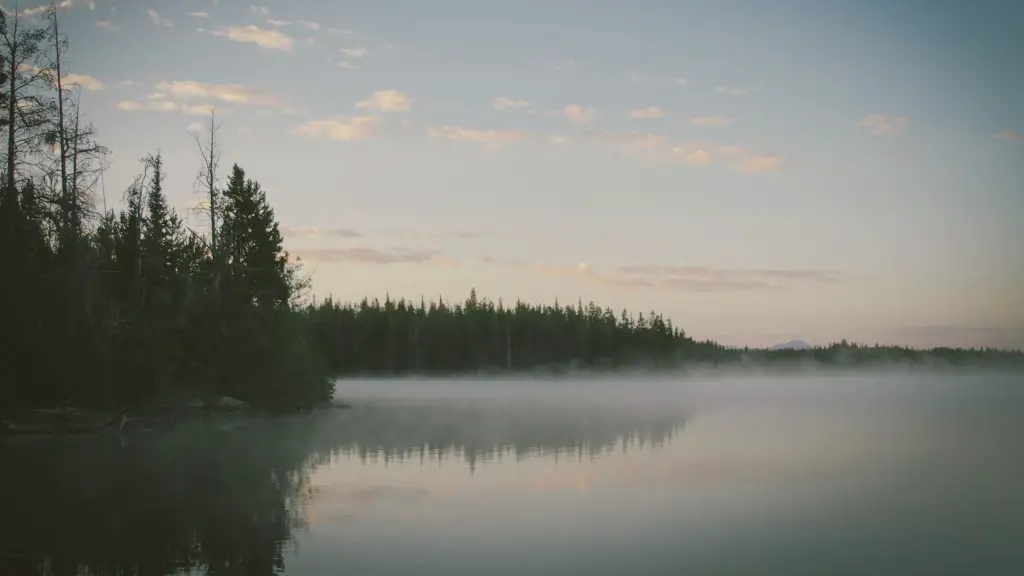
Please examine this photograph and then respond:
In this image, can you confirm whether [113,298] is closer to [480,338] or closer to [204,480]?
[204,480]

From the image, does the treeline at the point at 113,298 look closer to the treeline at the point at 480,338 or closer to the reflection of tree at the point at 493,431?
the reflection of tree at the point at 493,431

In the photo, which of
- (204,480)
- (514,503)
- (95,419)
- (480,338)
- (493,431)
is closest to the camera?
(514,503)

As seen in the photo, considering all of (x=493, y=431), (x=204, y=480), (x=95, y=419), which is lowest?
(x=493, y=431)

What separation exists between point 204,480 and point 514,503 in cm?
863

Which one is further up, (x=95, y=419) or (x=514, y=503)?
(x=95, y=419)

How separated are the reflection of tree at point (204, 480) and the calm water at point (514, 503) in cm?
8

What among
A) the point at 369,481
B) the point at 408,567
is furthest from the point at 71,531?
the point at 369,481

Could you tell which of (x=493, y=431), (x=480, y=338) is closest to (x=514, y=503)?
(x=493, y=431)

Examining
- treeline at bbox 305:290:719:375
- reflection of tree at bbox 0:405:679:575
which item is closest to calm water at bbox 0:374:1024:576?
reflection of tree at bbox 0:405:679:575

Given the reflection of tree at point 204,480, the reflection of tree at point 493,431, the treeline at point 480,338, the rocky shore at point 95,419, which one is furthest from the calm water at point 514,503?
the treeline at point 480,338

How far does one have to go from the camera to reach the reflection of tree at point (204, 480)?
1489cm

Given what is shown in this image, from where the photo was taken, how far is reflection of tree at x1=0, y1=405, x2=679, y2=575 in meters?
14.9

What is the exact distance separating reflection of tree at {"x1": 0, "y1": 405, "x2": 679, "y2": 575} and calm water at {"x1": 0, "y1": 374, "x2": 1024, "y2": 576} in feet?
0.27

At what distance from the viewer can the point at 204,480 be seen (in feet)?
78.0
